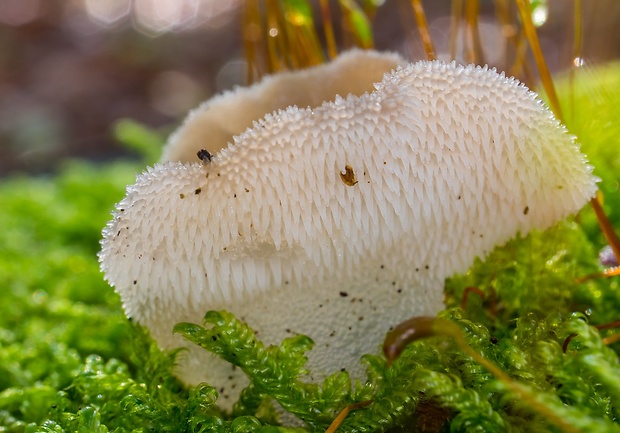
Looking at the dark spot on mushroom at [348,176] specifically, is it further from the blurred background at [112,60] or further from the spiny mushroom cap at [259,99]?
the blurred background at [112,60]

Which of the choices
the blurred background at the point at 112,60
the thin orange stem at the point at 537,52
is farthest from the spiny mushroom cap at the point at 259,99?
the blurred background at the point at 112,60

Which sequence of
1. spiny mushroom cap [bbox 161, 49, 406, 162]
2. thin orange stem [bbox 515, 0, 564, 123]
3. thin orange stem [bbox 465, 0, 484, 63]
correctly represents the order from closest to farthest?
thin orange stem [bbox 515, 0, 564, 123]
spiny mushroom cap [bbox 161, 49, 406, 162]
thin orange stem [bbox 465, 0, 484, 63]

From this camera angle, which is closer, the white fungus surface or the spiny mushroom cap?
the white fungus surface

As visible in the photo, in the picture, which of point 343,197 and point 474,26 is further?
point 474,26

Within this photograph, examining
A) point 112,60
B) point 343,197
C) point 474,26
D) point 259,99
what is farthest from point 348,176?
point 112,60

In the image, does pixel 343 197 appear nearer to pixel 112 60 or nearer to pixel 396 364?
pixel 396 364

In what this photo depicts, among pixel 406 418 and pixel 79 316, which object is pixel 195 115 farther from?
pixel 406 418

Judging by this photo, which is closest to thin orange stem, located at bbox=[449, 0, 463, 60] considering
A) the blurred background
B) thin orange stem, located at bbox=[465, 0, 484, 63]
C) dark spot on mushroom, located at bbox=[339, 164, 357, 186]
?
thin orange stem, located at bbox=[465, 0, 484, 63]

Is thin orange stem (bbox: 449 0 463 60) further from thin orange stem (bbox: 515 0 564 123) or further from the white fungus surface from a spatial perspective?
the white fungus surface
